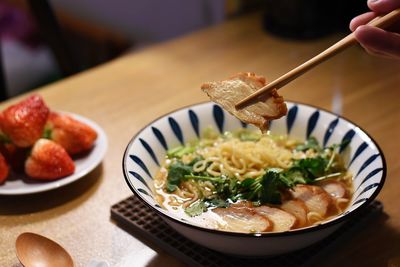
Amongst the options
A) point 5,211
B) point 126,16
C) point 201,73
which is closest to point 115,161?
point 5,211

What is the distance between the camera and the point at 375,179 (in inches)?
35.3

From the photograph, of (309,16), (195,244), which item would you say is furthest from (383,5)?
(309,16)

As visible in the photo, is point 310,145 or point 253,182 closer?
point 253,182

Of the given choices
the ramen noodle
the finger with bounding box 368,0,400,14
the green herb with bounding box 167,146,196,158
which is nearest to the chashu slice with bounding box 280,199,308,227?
the ramen noodle

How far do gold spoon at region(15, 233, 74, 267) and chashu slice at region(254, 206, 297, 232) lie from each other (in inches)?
14.0

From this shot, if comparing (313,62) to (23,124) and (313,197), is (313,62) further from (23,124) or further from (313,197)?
(23,124)

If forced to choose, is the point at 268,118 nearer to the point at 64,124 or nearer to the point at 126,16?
the point at 64,124

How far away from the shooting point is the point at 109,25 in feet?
9.27

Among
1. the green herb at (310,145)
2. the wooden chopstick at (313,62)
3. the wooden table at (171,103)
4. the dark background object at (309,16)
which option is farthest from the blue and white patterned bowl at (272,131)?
the dark background object at (309,16)

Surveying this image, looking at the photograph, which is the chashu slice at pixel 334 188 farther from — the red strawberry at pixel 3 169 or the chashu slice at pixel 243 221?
the red strawberry at pixel 3 169

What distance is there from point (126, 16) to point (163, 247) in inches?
78.2

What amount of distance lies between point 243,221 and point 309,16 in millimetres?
1331

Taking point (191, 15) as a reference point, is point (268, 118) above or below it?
above

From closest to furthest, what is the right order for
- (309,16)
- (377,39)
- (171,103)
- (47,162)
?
(377,39)
(47,162)
(171,103)
(309,16)
